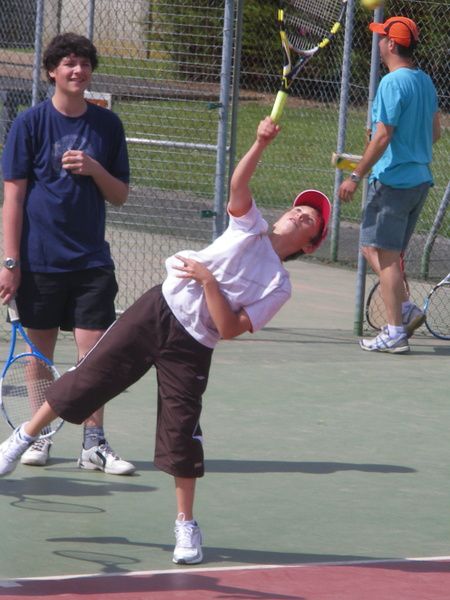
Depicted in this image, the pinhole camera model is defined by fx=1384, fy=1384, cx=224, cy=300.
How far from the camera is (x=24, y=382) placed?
21.2ft

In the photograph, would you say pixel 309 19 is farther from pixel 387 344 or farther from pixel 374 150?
pixel 387 344

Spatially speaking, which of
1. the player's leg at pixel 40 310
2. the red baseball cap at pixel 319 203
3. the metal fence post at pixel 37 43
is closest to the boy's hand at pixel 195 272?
the red baseball cap at pixel 319 203

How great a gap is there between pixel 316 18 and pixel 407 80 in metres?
1.86

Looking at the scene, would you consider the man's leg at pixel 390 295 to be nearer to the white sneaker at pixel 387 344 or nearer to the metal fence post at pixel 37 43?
the white sneaker at pixel 387 344

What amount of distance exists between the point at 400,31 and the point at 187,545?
186 inches

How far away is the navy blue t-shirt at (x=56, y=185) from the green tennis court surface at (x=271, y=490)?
0.99 metres

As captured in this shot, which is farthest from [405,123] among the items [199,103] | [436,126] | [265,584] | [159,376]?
[265,584]

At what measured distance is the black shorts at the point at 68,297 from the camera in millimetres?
6168

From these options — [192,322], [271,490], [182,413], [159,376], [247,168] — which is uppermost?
[247,168]

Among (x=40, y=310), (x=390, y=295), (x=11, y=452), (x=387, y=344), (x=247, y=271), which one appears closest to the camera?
(x=247, y=271)

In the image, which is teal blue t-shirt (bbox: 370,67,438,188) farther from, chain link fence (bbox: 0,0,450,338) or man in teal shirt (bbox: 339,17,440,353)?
chain link fence (bbox: 0,0,450,338)

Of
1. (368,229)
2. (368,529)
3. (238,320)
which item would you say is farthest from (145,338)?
(368,229)

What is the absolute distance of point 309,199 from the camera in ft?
17.2

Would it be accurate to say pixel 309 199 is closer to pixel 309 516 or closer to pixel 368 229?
pixel 309 516
